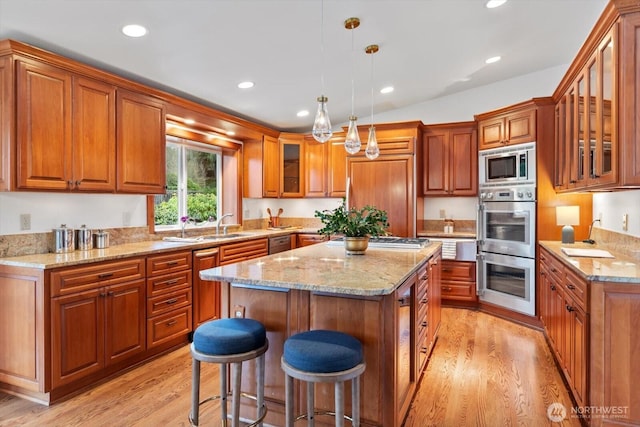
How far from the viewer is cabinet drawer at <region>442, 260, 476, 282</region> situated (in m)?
4.57

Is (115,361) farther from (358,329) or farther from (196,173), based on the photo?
(196,173)

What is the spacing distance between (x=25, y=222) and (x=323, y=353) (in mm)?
2553

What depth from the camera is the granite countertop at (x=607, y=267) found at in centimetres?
195

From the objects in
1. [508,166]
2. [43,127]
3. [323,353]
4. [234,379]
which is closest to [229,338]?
[234,379]

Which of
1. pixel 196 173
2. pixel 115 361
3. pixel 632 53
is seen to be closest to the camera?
pixel 632 53

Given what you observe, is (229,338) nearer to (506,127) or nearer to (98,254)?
(98,254)

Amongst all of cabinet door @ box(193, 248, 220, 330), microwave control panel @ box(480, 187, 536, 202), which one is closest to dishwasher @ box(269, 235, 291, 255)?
cabinet door @ box(193, 248, 220, 330)

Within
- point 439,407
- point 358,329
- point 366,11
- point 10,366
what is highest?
point 366,11

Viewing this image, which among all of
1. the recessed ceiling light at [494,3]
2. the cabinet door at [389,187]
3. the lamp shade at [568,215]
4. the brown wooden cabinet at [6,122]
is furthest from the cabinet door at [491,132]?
the brown wooden cabinet at [6,122]

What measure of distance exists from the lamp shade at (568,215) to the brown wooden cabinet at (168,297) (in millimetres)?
3688

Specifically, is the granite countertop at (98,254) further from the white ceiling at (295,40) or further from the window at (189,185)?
the white ceiling at (295,40)

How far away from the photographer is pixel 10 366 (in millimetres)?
2453

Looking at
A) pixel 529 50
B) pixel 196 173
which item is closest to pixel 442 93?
pixel 529 50

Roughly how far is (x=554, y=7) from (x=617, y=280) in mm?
2447
